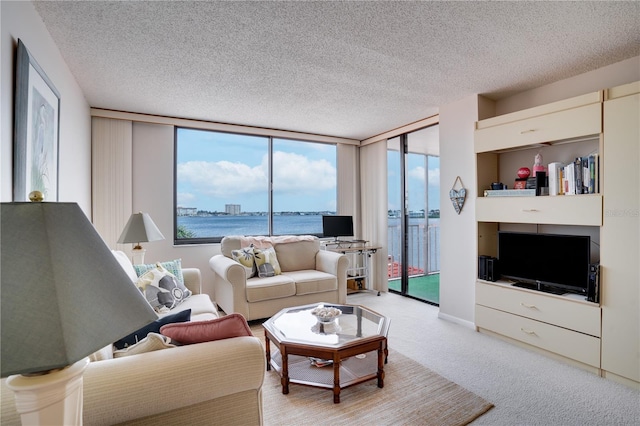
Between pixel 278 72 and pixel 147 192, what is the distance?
8.01 ft

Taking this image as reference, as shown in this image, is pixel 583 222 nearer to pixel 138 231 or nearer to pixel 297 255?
pixel 297 255

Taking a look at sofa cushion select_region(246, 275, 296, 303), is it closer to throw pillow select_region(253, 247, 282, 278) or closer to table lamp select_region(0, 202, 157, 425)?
throw pillow select_region(253, 247, 282, 278)

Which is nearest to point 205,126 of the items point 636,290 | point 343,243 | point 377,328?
point 343,243

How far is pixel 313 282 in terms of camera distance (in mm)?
3760

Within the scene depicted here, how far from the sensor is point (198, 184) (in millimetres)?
4547

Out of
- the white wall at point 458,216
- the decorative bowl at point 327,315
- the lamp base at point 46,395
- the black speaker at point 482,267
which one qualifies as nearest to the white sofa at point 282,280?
the decorative bowl at point 327,315

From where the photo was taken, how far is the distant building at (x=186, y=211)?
431 cm

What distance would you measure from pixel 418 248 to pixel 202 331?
14.9 ft

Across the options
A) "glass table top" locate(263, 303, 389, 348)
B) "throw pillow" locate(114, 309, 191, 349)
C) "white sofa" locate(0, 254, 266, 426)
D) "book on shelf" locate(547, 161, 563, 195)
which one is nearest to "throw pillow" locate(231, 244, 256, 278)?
"glass table top" locate(263, 303, 389, 348)

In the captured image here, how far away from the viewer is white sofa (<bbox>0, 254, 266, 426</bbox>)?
110cm

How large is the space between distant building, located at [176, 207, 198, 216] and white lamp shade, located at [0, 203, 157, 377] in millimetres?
3764

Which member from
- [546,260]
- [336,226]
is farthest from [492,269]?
[336,226]

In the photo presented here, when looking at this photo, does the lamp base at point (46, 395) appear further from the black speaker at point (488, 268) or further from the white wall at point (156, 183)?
the white wall at point (156, 183)

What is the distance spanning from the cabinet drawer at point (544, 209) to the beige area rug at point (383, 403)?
1628mm
